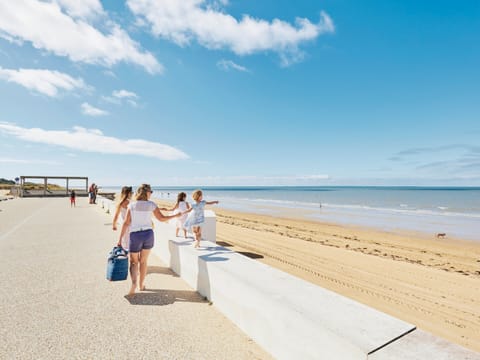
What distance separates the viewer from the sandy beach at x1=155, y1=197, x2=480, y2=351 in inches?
157

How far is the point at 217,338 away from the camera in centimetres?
281

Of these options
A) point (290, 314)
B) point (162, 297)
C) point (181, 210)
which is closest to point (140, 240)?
point (162, 297)

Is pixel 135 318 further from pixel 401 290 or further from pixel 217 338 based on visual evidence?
pixel 401 290

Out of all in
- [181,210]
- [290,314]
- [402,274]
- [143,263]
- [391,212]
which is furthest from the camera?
[391,212]

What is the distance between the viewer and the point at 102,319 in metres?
3.19

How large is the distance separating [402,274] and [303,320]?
5448mm

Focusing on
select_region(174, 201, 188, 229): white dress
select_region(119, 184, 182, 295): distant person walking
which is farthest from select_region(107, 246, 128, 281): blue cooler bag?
select_region(174, 201, 188, 229): white dress

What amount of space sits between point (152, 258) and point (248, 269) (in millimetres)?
3391

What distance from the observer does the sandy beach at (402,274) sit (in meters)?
3.98

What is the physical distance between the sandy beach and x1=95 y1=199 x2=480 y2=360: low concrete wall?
2.21 meters

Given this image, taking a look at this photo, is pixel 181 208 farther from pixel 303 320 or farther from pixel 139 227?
pixel 303 320

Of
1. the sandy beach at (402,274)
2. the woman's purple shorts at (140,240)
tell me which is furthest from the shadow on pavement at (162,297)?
the sandy beach at (402,274)

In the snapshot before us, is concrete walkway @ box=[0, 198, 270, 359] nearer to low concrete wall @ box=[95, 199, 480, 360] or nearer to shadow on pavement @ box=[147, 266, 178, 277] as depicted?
shadow on pavement @ box=[147, 266, 178, 277]

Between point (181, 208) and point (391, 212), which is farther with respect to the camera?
point (391, 212)
